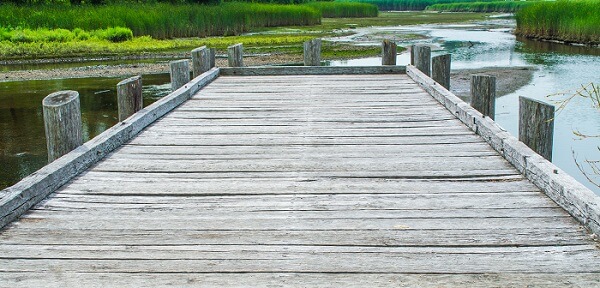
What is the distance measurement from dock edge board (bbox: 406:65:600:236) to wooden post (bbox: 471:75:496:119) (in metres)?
0.15

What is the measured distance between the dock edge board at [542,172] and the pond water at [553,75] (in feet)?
1.42

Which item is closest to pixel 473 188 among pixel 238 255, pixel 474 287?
pixel 474 287

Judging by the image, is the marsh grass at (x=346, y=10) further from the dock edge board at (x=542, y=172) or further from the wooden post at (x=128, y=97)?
the dock edge board at (x=542, y=172)

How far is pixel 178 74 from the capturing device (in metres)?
8.29

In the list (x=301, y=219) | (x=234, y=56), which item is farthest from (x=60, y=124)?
(x=234, y=56)

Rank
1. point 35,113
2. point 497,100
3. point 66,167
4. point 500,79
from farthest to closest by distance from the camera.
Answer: point 500,79, point 497,100, point 35,113, point 66,167

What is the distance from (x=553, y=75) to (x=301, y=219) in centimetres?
1546

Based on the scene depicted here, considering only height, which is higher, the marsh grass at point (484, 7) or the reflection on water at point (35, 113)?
the marsh grass at point (484, 7)

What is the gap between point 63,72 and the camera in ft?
64.5

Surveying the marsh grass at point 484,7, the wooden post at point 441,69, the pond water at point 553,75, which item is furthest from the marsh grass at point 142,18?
the marsh grass at point 484,7

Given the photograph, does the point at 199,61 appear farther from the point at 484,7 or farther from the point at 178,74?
the point at 484,7

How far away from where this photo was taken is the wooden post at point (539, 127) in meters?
4.41

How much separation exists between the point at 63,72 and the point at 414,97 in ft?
47.7

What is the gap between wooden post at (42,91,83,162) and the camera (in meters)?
4.50
